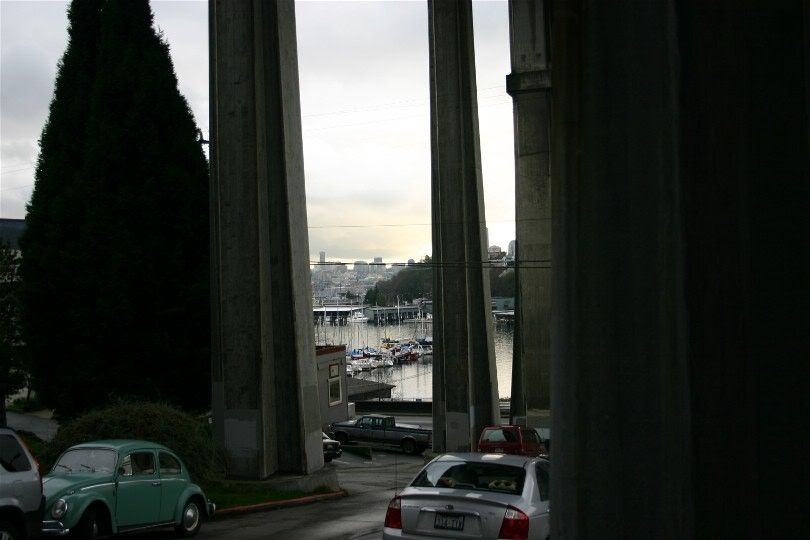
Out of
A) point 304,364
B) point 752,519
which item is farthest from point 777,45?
point 304,364

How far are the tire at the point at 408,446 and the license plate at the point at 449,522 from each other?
34.5 metres

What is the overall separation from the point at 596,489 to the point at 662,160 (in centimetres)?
164

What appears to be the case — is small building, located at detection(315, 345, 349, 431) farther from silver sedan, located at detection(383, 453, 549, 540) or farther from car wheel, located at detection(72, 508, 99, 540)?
silver sedan, located at detection(383, 453, 549, 540)

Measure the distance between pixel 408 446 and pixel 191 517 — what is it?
1140 inches

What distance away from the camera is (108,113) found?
97.5ft

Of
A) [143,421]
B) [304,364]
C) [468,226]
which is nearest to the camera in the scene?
[143,421]

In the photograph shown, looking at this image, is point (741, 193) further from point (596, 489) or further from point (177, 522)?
point (177, 522)

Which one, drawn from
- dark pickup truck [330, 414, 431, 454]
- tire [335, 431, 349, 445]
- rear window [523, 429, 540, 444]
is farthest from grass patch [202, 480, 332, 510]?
tire [335, 431, 349, 445]

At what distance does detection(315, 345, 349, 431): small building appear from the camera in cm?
5075

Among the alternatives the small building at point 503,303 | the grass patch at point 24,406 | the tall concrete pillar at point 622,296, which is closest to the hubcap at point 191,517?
the tall concrete pillar at point 622,296

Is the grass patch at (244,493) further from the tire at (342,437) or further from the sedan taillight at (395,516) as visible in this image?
the tire at (342,437)

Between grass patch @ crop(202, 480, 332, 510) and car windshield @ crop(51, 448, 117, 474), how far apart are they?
545 centimetres

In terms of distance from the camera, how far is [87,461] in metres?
13.4

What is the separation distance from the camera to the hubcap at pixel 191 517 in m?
14.5
